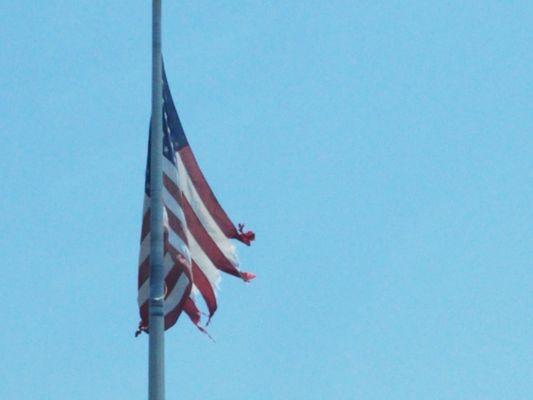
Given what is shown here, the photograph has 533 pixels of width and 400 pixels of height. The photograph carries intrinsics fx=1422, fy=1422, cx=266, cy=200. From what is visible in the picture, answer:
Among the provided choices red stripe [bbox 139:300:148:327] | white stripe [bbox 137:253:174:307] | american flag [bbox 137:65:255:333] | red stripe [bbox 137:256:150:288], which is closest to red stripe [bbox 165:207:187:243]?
american flag [bbox 137:65:255:333]

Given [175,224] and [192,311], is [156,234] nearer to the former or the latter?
[175,224]

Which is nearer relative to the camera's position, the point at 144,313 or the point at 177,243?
the point at 177,243

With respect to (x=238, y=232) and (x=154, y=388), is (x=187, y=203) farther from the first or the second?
(x=154, y=388)

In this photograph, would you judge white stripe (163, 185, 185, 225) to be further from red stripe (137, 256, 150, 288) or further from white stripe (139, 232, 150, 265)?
red stripe (137, 256, 150, 288)

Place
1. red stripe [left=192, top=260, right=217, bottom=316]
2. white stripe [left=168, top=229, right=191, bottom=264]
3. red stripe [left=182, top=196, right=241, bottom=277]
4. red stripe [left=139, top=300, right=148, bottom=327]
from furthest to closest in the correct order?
red stripe [left=182, top=196, right=241, bottom=277]
red stripe [left=192, top=260, right=217, bottom=316]
red stripe [left=139, top=300, right=148, bottom=327]
white stripe [left=168, top=229, right=191, bottom=264]

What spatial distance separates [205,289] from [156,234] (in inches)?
79.0

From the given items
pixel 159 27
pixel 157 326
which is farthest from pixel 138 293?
pixel 159 27

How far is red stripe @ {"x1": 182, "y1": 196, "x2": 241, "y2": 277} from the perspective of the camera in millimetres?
21500

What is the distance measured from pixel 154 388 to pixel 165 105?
15.5 feet

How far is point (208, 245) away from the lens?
21.6 m

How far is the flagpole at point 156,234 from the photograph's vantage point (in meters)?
19.0

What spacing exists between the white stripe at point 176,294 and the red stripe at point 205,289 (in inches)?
32.3

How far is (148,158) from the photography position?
21.0 metres

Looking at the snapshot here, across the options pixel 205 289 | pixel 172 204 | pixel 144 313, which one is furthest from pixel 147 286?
pixel 172 204
